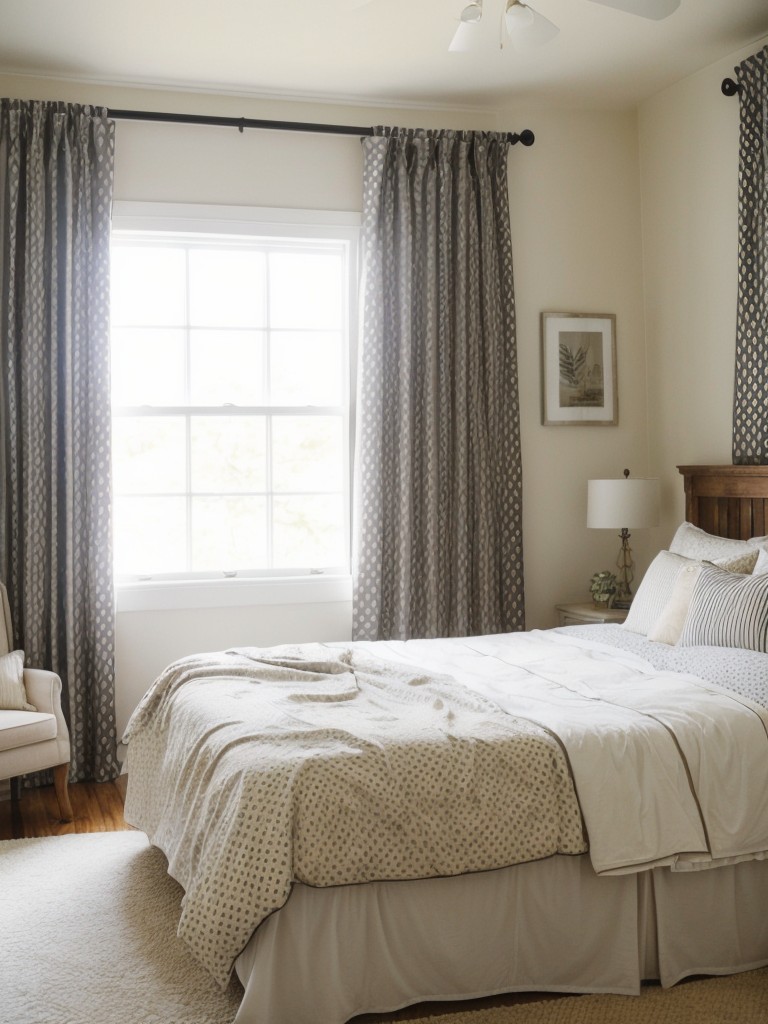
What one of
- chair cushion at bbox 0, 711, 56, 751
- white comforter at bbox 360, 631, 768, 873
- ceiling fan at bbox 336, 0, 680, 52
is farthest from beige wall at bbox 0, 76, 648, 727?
white comforter at bbox 360, 631, 768, 873

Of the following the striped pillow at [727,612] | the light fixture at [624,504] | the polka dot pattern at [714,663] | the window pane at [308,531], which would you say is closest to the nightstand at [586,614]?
the light fixture at [624,504]

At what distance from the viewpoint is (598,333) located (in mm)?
5078

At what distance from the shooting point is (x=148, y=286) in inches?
184

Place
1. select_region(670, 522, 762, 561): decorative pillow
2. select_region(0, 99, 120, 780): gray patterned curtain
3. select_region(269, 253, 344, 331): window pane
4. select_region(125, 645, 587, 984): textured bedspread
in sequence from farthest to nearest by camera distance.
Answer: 1. select_region(269, 253, 344, 331): window pane
2. select_region(0, 99, 120, 780): gray patterned curtain
3. select_region(670, 522, 762, 561): decorative pillow
4. select_region(125, 645, 587, 984): textured bedspread

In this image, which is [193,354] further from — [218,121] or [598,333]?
[598,333]

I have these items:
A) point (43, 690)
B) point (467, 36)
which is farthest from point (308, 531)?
point (467, 36)

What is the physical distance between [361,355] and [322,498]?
28.8 inches

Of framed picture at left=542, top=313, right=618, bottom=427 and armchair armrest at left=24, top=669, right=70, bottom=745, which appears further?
framed picture at left=542, top=313, right=618, bottom=427

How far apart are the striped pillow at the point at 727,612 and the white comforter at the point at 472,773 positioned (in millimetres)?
245

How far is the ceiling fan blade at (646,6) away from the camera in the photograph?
275 centimetres

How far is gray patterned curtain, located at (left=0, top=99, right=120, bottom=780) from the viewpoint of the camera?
4277 mm

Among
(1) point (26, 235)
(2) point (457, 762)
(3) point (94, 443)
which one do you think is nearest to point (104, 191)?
(1) point (26, 235)

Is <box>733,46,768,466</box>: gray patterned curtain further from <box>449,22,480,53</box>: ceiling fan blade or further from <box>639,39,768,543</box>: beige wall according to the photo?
<box>449,22,480,53</box>: ceiling fan blade

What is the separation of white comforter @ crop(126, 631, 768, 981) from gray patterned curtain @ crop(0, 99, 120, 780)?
132 centimetres
